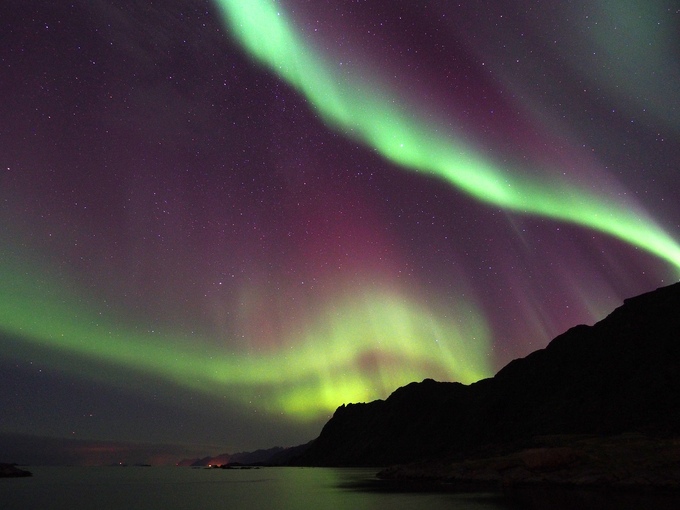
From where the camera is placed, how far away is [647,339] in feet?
563

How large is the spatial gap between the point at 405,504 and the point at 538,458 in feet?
95.0

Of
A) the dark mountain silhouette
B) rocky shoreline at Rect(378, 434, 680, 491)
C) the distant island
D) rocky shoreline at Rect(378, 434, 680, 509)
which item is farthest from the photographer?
the dark mountain silhouette

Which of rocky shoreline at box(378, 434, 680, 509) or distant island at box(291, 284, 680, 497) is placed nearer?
rocky shoreline at box(378, 434, 680, 509)

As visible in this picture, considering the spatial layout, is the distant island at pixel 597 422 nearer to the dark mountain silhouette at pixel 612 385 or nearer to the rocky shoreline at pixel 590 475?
the rocky shoreline at pixel 590 475

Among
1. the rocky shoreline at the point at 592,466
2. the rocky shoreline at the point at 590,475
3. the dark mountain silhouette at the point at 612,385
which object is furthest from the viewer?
the dark mountain silhouette at the point at 612,385

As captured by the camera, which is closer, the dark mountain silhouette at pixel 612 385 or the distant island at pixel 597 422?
the distant island at pixel 597 422

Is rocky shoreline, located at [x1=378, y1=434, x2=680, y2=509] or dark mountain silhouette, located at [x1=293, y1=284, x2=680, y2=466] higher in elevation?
dark mountain silhouette, located at [x1=293, y1=284, x2=680, y2=466]

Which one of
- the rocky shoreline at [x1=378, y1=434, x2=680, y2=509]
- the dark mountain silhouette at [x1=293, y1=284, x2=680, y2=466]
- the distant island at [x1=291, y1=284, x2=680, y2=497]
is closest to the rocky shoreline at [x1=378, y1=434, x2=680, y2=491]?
the rocky shoreline at [x1=378, y1=434, x2=680, y2=509]

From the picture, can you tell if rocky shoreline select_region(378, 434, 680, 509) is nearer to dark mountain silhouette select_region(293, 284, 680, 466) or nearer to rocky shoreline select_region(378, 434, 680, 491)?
rocky shoreline select_region(378, 434, 680, 491)

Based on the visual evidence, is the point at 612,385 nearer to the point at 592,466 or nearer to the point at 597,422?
the point at 597,422

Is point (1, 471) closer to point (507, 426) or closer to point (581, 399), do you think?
point (507, 426)

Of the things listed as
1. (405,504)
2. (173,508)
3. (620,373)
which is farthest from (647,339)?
(173,508)

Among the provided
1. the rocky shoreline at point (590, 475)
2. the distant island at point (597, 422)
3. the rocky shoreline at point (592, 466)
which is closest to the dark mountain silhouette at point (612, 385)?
the distant island at point (597, 422)

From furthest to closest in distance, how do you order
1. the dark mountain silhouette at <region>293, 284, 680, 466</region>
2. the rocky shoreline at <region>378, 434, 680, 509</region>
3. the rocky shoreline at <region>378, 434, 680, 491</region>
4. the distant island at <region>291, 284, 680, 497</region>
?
the dark mountain silhouette at <region>293, 284, 680, 466</region>
the distant island at <region>291, 284, 680, 497</region>
the rocky shoreline at <region>378, 434, 680, 491</region>
the rocky shoreline at <region>378, 434, 680, 509</region>
